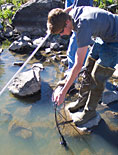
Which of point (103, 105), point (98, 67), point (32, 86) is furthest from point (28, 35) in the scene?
point (98, 67)

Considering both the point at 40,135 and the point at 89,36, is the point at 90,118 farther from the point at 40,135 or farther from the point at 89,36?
the point at 89,36

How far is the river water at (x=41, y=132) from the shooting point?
106 inches

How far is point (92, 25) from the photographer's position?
6.69 ft

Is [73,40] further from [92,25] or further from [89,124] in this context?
[89,124]

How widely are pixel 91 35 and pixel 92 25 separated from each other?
4.5 inches

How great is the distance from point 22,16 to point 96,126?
20.8 ft

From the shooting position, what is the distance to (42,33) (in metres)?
7.73

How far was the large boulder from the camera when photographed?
25.1 ft

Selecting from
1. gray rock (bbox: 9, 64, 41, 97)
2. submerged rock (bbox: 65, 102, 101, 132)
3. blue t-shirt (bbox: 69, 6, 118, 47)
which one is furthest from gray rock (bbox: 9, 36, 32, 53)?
blue t-shirt (bbox: 69, 6, 118, 47)

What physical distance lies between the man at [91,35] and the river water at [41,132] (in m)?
0.68

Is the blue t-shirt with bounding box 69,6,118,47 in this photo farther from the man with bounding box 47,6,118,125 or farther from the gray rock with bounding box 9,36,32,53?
the gray rock with bounding box 9,36,32,53

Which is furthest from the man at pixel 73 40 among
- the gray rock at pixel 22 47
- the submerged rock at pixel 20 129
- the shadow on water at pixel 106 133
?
the gray rock at pixel 22 47

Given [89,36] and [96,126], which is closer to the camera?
[89,36]

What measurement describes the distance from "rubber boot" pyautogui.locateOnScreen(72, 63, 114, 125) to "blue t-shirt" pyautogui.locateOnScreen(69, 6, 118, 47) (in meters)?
0.47
